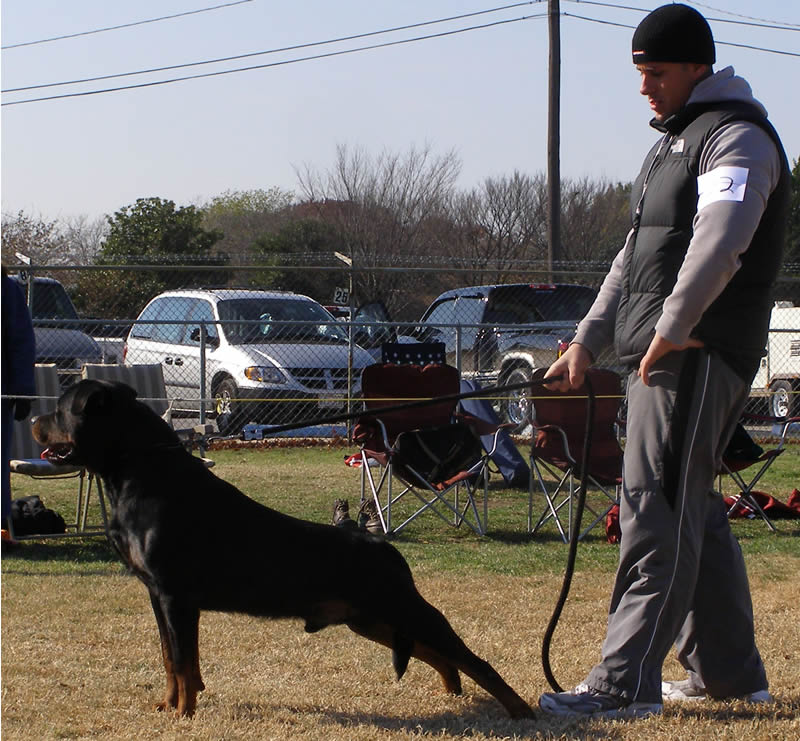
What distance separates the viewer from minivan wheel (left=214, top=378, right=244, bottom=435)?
38.1ft

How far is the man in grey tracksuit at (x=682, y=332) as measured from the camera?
3.09 meters

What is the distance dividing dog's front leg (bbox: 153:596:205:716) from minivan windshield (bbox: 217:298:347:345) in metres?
8.27

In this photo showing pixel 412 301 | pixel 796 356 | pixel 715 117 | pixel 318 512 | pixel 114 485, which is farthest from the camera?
pixel 412 301

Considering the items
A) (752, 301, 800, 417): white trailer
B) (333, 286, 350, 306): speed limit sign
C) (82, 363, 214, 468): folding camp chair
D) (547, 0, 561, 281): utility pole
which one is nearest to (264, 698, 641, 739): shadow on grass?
(82, 363, 214, 468): folding camp chair

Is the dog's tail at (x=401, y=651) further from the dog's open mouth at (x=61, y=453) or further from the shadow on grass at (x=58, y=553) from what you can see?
the shadow on grass at (x=58, y=553)

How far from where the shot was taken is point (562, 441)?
24.4 ft

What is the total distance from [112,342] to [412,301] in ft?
22.1

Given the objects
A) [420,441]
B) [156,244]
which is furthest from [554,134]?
[420,441]

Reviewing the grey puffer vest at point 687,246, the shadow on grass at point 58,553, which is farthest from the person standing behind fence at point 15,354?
the grey puffer vest at point 687,246

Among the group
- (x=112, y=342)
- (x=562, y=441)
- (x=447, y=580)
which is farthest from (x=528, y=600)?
(x=112, y=342)

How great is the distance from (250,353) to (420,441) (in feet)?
15.8

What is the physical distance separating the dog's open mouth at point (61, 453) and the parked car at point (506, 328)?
25.5 feet

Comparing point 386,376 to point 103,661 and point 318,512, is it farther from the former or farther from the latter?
point 103,661

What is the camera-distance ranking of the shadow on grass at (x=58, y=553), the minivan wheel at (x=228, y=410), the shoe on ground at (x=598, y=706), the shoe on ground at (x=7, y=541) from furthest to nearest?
the minivan wheel at (x=228, y=410) < the shoe on ground at (x=7, y=541) < the shadow on grass at (x=58, y=553) < the shoe on ground at (x=598, y=706)
